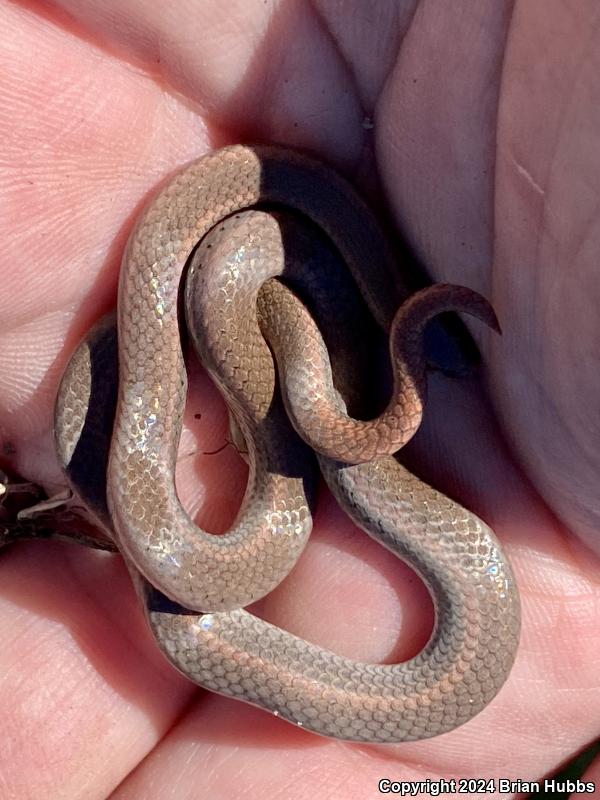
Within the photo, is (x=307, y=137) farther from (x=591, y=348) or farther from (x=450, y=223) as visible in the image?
(x=591, y=348)

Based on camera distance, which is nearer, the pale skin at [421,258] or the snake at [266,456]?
the pale skin at [421,258]

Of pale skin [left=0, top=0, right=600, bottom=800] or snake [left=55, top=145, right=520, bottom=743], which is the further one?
snake [left=55, top=145, right=520, bottom=743]

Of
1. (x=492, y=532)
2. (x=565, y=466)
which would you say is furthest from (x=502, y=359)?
(x=492, y=532)

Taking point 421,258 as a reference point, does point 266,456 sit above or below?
below
